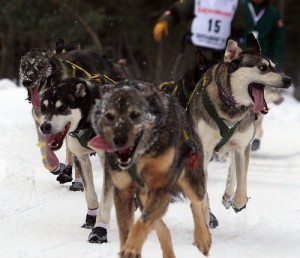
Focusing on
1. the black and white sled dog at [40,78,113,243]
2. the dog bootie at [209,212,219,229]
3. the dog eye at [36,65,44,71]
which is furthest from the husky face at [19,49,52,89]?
the dog bootie at [209,212,219,229]

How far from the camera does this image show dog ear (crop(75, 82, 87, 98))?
4.44m

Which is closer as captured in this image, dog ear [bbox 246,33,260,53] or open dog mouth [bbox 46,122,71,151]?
open dog mouth [bbox 46,122,71,151]

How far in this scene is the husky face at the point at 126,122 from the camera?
10.8ft

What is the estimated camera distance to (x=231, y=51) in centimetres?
497

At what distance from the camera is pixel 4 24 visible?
21.5m

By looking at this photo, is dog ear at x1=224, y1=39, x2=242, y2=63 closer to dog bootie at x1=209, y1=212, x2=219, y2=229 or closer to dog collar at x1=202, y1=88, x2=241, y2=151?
dog collar at x1=202, y1=88, x2=241, y2=151

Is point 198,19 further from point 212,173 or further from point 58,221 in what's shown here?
point 58,221

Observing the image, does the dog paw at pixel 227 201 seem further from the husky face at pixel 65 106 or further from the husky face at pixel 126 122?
the husky face at pixel 126 122

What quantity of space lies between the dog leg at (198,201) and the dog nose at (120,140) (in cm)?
82

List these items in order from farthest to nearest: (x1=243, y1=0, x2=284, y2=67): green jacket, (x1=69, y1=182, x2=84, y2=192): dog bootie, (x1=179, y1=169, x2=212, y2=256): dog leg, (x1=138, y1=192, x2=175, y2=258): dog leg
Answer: (x1=243, y1=0, x2=284, y2=67): green jacket
(x1=69, y1=182, x2=84, y2=192): dog bootie
(x1=179, y1=169, x2=212, y2=256): dog leg
(x1=138, y1=192, x2=175, y2=258): dog leg

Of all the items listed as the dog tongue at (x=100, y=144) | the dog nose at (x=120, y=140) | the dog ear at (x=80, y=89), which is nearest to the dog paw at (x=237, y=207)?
the dog ear at (x=80, y=89)

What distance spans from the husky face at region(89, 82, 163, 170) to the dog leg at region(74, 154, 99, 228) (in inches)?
59.7

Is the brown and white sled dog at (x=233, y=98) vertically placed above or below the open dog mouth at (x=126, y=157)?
below

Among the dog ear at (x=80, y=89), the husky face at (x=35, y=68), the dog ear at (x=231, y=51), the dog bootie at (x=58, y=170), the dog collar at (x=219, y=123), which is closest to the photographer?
the dog ear at (x=80, y=89)
